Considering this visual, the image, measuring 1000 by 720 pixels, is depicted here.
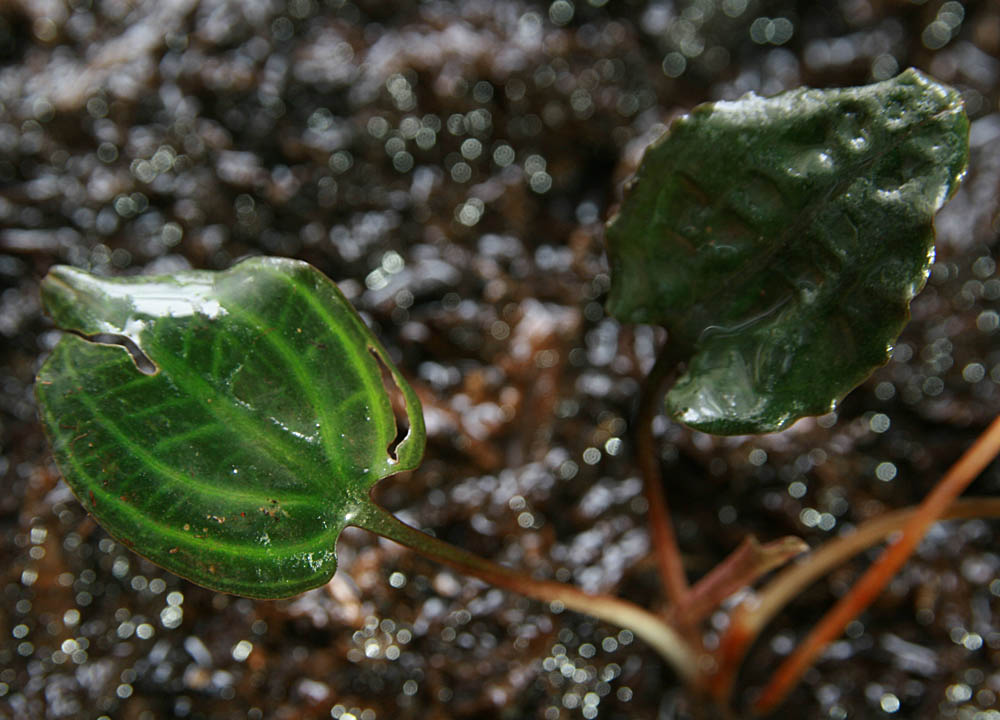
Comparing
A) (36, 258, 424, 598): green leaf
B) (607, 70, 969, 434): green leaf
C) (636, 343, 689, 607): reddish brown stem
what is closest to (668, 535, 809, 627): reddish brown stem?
(636, 343, 689, 607): reddish brown stem

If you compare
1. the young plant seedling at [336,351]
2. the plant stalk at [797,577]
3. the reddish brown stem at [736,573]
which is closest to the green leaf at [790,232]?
the young plant seedling at [336,351]

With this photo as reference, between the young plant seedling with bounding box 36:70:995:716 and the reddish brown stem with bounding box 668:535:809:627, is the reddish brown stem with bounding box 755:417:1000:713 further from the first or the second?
the young plant seedling with bounding box 36:70:995:716

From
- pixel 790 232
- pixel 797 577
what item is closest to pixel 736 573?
pixel 797 577

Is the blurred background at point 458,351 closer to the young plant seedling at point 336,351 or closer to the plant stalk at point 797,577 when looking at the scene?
the plant stalk at point 797,577

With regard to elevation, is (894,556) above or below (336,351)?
below

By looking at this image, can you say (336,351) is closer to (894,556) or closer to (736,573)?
(736,573)

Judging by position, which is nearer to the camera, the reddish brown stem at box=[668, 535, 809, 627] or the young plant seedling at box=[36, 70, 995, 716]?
the young plant seedling at box=[36, 70, 995, 716]
